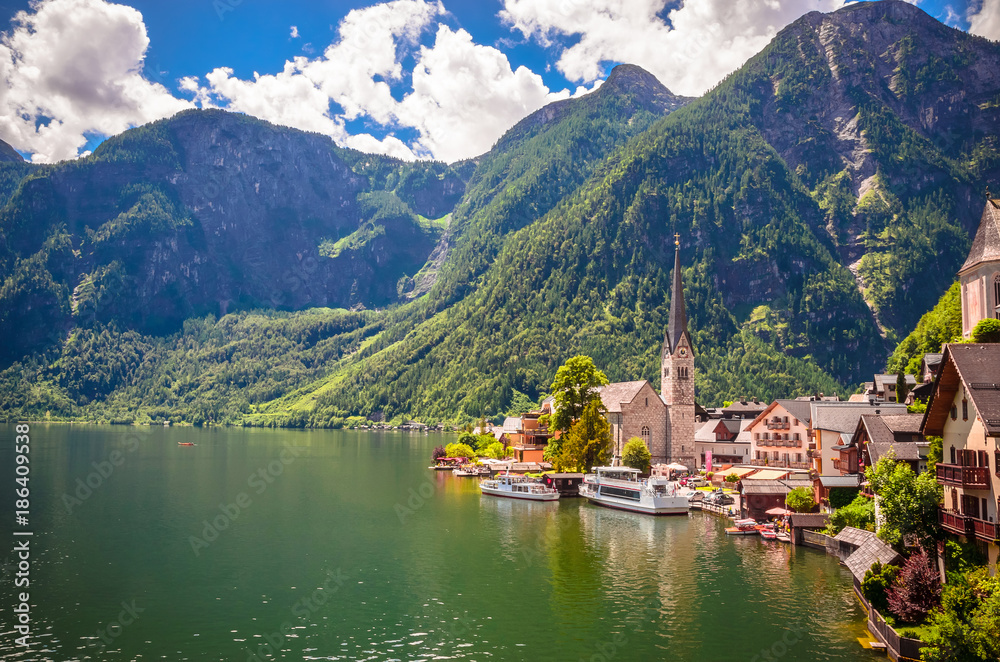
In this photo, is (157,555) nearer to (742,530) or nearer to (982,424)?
→ (742,530)

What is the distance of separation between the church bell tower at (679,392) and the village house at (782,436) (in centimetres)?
1346

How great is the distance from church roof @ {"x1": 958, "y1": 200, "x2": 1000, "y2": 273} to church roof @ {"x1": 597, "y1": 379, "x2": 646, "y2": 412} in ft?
219

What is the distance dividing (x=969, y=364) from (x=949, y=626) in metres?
12.7

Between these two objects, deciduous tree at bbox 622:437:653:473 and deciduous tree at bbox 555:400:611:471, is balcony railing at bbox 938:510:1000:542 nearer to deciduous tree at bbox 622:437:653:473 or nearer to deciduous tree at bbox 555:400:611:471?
deciduous tree at bbox 622:437:653:473

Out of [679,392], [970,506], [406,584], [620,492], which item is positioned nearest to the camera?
[970,506]

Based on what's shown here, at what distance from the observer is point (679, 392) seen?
426ft

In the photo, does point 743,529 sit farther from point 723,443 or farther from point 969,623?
point 723,443

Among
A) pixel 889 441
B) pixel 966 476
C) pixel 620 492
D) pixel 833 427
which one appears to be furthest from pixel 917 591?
pixel 620 492

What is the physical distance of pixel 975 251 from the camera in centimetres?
6397

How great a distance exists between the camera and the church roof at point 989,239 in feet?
200

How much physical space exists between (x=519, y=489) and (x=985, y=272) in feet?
213

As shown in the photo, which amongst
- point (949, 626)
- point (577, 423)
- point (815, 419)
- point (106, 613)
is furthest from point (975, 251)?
point (106, 613)

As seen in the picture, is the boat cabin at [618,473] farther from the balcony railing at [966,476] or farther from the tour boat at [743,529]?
the balcony railing at [966,476]

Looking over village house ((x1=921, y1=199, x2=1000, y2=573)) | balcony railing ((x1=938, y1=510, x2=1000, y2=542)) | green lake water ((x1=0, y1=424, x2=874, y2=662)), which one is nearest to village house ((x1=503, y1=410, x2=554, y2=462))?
green lake water ((x1=0, y1=424, x2=874, y2=662))
